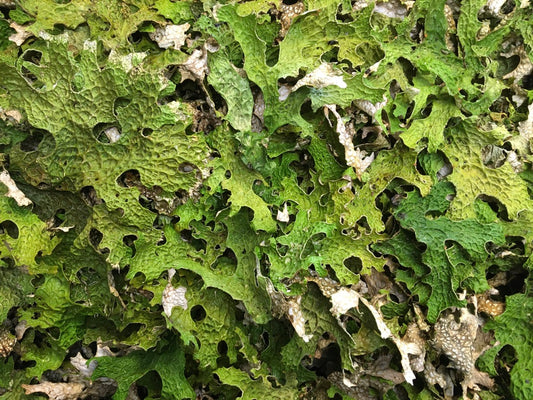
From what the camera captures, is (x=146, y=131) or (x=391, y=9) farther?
(x=391, y=9)

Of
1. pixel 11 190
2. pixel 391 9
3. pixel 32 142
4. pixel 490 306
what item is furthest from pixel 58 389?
pixel 391 9

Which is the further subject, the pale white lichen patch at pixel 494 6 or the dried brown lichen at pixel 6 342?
the pale white lichen patch at pixel 494 6

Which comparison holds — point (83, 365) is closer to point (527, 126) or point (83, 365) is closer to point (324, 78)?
point (324, 78)

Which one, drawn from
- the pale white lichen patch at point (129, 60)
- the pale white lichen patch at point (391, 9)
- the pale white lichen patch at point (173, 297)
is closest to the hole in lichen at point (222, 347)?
the pale white lichen patch at point (173, 297)

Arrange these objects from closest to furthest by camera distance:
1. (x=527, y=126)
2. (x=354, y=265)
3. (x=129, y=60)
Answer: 1. (x=129, y=60)
2. (x=354, y=265)
3. (x=527, y=126)

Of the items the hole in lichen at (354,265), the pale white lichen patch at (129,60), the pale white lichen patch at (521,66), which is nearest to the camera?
the pale white lichen patch at (129,60)

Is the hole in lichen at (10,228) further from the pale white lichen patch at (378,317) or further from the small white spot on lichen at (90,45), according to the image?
the pale white lichen patch at (378,317)

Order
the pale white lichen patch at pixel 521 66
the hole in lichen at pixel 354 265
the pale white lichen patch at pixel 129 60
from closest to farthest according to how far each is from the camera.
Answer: the pale white lichen patch at pixel 129 60
the hole in lichen at pixel 354 265
the pale white lichen patch at pixel 521 66
